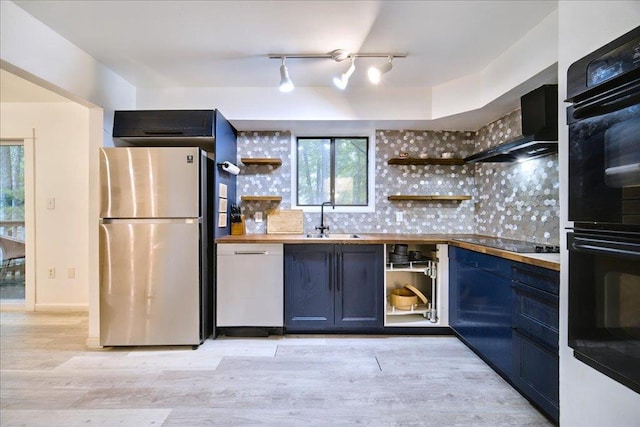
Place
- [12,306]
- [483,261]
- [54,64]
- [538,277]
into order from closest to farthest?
1. [538,277]
2. [54,64]
3. [483,261]
4. [12,306]

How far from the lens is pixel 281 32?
209cm

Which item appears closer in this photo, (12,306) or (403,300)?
(403,300)

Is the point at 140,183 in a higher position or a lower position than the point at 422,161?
lower

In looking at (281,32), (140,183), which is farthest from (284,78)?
(140,183)

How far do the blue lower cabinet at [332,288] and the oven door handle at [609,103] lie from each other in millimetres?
1835

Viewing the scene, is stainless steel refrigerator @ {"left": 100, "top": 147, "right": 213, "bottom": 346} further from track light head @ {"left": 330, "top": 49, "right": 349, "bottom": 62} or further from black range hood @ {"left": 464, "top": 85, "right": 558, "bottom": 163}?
black range hood @ {"left": 464, "top": 85, "right": 558, "bottom": 163}

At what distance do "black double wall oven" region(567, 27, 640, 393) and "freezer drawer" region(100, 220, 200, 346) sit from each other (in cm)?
244

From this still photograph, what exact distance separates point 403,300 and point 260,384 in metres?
1.57

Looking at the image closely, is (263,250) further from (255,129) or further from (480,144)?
(480,144)

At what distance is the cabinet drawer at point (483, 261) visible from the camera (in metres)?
1.99

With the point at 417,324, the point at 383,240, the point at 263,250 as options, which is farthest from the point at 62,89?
the point at 417,324

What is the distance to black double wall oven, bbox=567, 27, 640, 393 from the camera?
0.99 metres

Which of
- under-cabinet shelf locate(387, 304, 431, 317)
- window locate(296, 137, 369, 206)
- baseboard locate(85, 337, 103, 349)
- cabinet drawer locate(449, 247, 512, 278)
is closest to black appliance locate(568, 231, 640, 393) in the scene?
cabinet drawer locate(449, 247, 512, 278)

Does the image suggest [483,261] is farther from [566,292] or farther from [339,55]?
[339,55]
